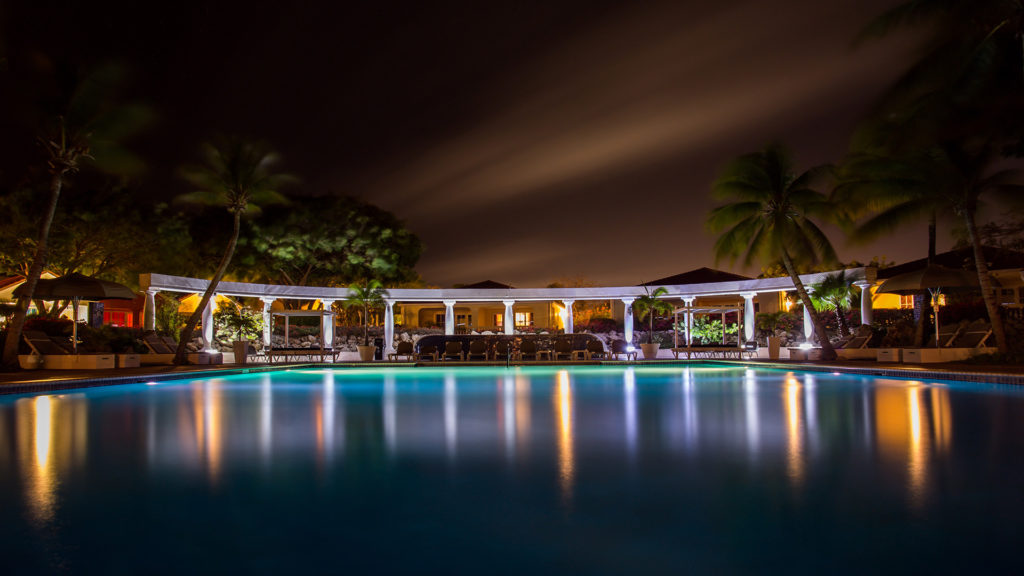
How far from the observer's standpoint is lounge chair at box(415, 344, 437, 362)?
76.2 feet

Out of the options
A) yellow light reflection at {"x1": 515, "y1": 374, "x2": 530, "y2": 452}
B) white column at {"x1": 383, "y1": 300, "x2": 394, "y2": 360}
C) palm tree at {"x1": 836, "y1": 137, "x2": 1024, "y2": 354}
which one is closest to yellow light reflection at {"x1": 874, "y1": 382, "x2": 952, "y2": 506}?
yellow light reflection at {"x1": 515, "y1": 374, "x2": 530, "y2": 452}

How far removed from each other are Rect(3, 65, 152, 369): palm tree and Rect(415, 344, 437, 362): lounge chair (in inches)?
417

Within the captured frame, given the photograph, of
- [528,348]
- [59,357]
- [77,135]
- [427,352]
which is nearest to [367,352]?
[427,352]

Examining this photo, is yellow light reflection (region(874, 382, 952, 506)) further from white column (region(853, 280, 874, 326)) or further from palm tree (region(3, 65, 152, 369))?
palm tree (region(3, 65, 152, 369))

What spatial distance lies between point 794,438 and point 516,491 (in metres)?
2.98

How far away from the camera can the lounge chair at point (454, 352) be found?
2342 centimetres

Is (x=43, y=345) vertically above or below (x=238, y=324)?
below

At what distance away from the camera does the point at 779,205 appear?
2062cm

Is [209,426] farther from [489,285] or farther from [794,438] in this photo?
[489,285]

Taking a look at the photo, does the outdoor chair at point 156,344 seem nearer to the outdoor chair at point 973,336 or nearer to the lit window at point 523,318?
the outdoor chair at point 973,336

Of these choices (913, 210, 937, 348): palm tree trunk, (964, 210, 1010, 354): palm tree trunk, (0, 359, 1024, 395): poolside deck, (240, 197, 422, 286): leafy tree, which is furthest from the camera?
(240, 197, 422, 286): leafy tree

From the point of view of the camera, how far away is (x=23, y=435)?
6285 mm

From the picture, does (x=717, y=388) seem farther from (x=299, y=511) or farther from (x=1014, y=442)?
(x=299, y=511)

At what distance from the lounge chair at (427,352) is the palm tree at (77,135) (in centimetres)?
1059
